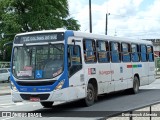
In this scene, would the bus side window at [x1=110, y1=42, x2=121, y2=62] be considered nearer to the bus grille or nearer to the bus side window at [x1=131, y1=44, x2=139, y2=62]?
the bus side window at [x1=131, y1=44, x2=139, y2=62]

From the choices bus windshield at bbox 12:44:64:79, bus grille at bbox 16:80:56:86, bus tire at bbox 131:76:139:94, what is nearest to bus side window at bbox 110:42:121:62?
bus tire at bbox 131:76:139:94

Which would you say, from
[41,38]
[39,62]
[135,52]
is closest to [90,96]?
[39,62]

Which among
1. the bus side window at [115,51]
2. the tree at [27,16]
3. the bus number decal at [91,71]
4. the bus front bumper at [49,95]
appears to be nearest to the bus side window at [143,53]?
the bus side window at [115,51]

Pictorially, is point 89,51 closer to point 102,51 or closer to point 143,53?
point 102,51

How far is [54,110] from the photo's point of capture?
628 inches

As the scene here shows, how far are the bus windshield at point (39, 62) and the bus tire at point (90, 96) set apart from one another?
2200mm

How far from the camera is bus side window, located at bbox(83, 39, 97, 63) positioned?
16469 mm

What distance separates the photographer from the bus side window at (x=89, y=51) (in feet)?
54.0

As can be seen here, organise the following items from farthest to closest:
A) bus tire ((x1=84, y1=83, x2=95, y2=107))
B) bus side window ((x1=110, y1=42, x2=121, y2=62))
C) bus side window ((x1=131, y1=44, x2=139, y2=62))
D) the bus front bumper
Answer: bus side window ((x1=131, y1=44, x2=139, y2=62)), bus side window ((x1=110, y1=42, x2=121, y2=62)), bus tire ((x1=84, y1=83, x2=95, y2=107)), the bus front bumper

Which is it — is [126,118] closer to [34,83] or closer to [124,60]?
[34,83]

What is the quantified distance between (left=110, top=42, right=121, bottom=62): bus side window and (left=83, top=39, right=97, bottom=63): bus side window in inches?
80.4

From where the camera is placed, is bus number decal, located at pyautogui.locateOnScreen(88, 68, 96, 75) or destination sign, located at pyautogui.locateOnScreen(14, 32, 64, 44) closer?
destination sign, located at pyautogui.locateOnScreen(14, 32, 64, 44)

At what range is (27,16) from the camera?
6006 cm

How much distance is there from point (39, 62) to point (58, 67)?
2.29 feet
